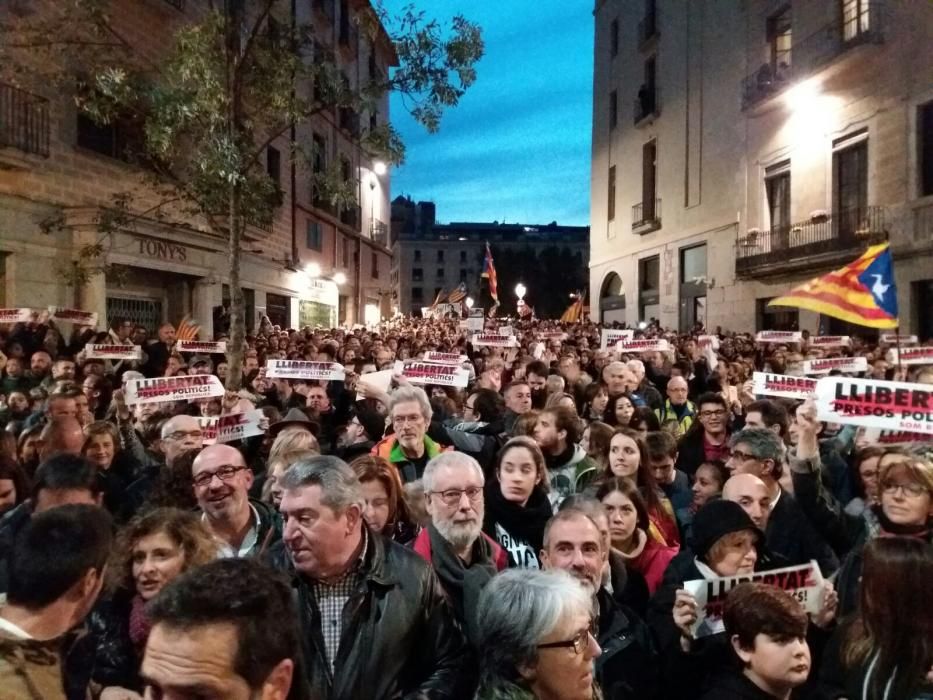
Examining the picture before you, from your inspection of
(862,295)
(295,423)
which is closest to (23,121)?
(295,423)

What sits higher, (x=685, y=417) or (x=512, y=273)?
(x=512, y=273)

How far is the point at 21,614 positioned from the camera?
2.05 m

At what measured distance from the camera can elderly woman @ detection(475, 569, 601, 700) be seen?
2211 mm

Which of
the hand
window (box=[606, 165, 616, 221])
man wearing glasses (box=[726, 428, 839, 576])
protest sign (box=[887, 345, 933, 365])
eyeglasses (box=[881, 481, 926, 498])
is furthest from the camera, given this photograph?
window (box=[606, 165, 616, 221])

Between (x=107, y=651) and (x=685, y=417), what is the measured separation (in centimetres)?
627

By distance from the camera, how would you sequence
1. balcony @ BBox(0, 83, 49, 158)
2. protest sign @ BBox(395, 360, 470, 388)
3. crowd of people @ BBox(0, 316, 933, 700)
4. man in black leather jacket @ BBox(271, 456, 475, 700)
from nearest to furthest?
crowd of people @ BBox(0, 316, 933, 700), man in black leather jacket @ BBox(271, 456, 475, 700), protest sign @ BBox(395, 360, 470, 388), balcony @ BBox(0, 83, 49, 158)

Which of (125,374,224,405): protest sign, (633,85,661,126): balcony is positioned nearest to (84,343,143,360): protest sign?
(125,374,224,405): protest sign

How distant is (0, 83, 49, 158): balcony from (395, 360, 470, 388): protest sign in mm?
9066

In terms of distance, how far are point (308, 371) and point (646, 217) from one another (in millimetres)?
28883

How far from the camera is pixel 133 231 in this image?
606 inches

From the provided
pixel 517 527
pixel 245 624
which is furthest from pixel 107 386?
pixel 245 624

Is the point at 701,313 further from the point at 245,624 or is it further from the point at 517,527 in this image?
the point at 245,624

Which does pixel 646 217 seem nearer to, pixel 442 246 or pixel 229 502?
pixel 229 502

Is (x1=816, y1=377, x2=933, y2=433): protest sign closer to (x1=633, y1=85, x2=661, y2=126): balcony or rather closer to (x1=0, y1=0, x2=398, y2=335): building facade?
(x1=0, y1=0, x2=398, y2=335): building facade
